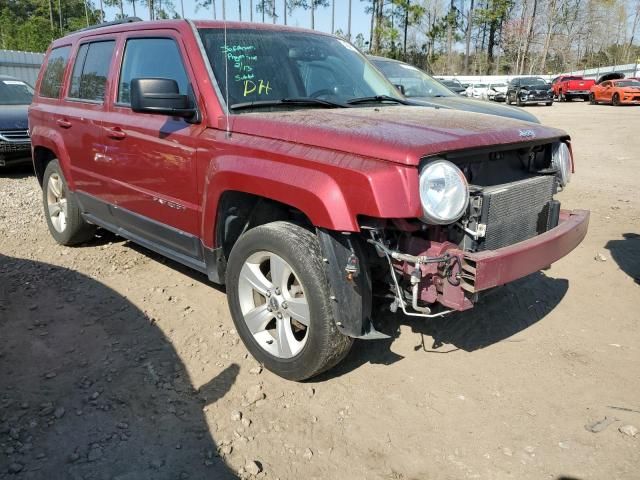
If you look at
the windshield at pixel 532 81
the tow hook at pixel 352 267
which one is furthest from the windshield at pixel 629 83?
the tow hook at pixel 352 267

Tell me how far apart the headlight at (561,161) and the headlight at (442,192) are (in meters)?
1.20

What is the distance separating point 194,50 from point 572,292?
3438mm

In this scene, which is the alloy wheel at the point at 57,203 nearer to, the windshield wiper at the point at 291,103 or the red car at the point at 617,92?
the windshield wiper at the point at 291,103

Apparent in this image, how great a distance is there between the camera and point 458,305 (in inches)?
107

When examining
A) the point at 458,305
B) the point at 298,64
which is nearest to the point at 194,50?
the point at 298,64

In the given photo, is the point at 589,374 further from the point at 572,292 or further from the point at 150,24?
the point at 150,24

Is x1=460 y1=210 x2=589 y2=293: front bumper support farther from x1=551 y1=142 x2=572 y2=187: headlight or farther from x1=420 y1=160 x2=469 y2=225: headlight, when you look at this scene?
x1=551 y1=142 x2=572 y2=187: headlight

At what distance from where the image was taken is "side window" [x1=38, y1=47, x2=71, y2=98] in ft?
17.3

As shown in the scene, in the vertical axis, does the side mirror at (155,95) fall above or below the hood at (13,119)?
above

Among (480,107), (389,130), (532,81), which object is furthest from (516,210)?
(532,81)

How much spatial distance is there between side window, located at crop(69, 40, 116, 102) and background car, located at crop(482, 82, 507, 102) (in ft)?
103

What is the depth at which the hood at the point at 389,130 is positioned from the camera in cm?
268

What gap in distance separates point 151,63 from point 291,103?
1169 mm

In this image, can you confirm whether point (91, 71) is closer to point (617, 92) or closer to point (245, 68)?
point (245, 68)
